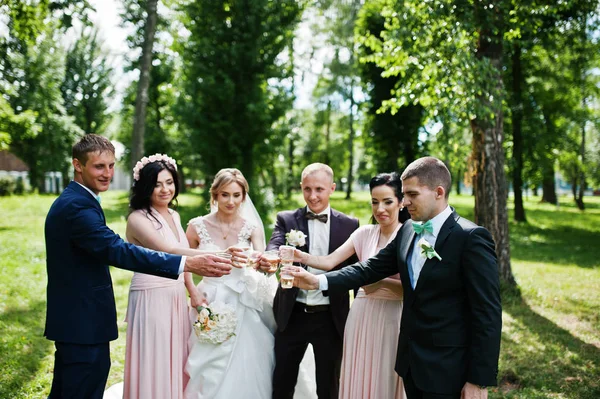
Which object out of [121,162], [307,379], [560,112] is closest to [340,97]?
[560,112]

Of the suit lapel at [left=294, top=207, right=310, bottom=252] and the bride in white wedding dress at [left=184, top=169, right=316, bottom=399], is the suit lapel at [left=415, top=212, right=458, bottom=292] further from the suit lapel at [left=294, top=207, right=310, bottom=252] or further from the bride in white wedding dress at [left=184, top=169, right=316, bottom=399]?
the bride in white wedding dress at [left=184, top=169, right=316, bottom=399]

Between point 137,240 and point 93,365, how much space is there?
1.35 metres

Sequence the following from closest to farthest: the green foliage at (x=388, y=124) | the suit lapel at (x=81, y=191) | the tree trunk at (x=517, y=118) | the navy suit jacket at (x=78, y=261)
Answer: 1. the navy suit jacket at (x=78, y=261)
2. the suit lapel at (x=81, y=191)
3. the tree trunk at (x=517, y=118)
4. the green foliage at (x=388, y=124)

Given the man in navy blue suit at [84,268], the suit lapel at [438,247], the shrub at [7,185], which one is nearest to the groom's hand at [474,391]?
the suit lapel at [438,247]

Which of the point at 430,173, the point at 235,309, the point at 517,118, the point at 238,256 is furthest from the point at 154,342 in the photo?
the point at 517,118

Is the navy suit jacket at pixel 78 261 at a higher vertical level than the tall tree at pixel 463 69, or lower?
lower

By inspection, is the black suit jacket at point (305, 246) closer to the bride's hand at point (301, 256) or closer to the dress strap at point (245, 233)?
the bride's hand at point (301, 256)

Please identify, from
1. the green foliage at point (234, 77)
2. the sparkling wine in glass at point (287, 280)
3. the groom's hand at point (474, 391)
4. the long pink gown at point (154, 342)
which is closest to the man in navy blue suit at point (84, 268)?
the long pink gown at point (154, 342)

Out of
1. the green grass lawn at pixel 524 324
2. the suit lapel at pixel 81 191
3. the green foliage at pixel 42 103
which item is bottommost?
the green grass lawn at pixel 524 324

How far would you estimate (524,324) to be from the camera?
26.2ft

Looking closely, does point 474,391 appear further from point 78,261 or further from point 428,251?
point 78,261

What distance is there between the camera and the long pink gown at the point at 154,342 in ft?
14.2

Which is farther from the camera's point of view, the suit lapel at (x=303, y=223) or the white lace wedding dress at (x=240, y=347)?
the suit lapel at (x=303, y=223)

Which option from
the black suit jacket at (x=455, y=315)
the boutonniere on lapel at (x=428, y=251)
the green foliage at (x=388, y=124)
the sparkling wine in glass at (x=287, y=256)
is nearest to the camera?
the black suit jacket at (x=455, y=315)
